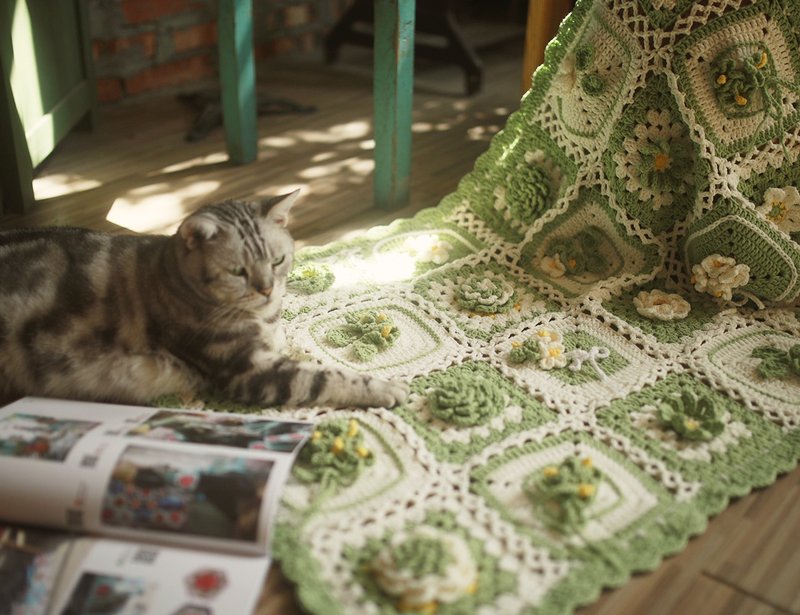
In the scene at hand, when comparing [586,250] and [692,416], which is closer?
[692,416]

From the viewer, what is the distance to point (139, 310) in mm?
1156

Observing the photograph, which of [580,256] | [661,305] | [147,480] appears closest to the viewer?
[147,480]

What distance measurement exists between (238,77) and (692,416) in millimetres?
1395

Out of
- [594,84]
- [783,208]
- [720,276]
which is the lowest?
[720,276]

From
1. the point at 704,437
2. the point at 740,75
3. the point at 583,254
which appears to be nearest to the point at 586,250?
the point at 583,254

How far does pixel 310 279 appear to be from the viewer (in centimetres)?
149

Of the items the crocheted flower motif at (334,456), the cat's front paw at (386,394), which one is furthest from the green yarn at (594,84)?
the crocheted flower motif at (334,456)

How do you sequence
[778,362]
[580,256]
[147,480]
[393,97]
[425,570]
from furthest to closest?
[393,97]
[580,256]
[778,362]
[147,480]
[425,570]

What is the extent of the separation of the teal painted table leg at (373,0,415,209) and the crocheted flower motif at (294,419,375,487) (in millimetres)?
897

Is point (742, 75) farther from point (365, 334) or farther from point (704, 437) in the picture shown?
point (365, 334)

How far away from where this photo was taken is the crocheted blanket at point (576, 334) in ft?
3.11

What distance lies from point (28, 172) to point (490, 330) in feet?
3.66

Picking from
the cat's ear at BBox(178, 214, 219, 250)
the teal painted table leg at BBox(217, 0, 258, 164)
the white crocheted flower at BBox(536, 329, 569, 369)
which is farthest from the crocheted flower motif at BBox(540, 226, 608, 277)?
the teal painted table leg at BBox(217, 0, 258, 164)

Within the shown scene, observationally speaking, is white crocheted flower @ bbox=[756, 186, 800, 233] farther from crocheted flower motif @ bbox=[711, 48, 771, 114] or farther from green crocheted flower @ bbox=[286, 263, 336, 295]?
green crocheted flower @ bbox=[286, 263, 336, 295]
